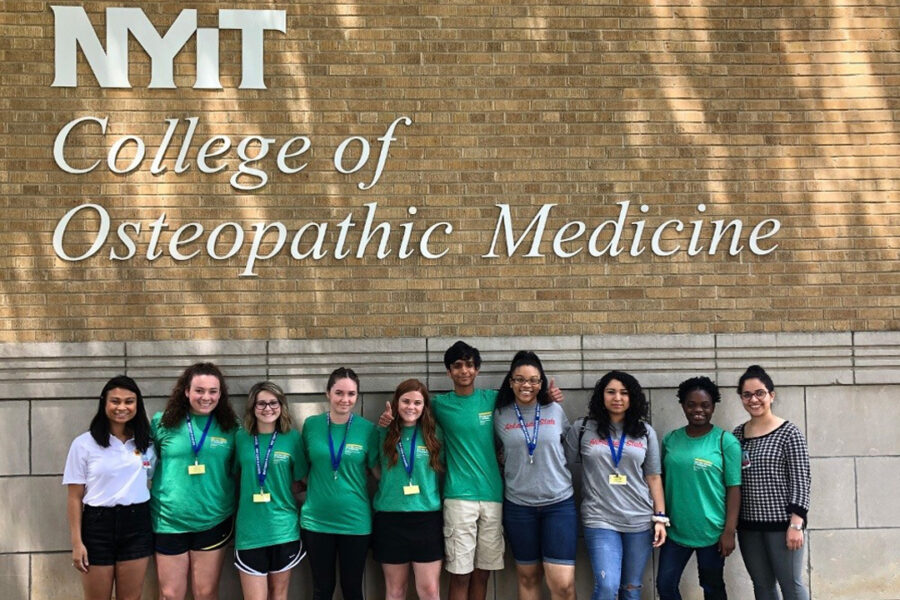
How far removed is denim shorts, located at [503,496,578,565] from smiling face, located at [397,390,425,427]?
2.90 feet

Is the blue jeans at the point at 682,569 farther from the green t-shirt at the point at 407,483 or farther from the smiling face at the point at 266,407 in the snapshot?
the smiling face at the point at 266,407

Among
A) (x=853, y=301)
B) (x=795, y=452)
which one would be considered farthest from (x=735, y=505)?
(x=853, y=301)

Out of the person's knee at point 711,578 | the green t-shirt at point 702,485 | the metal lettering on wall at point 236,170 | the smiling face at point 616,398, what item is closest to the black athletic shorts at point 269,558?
the metal lettering on wall at point 236,170

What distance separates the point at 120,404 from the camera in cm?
697

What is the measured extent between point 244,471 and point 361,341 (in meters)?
1.30

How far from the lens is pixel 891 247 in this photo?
8.17m

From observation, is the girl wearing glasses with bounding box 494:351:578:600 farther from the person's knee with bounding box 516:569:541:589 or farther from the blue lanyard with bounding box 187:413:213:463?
the blue lanyard with bounding box 187:413:213:463

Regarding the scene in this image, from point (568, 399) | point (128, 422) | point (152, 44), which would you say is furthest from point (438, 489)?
point (152, 44)

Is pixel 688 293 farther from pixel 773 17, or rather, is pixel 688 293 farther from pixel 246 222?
pixel 246 222

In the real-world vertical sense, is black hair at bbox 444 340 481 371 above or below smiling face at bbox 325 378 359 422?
above

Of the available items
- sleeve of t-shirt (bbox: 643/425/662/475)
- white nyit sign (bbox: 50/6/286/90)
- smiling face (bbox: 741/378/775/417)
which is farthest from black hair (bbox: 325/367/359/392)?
smiling face (bbox: 741/378/775/417)

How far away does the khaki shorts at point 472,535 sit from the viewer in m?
7.29

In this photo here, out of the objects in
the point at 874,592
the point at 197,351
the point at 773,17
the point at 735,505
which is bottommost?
the point at 874,592

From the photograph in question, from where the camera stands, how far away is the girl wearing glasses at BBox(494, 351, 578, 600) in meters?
7.23
